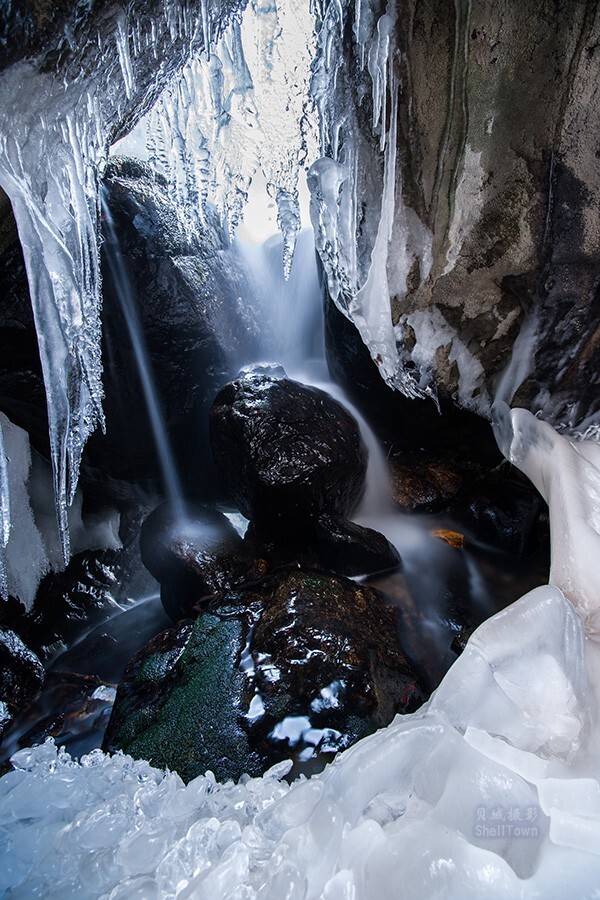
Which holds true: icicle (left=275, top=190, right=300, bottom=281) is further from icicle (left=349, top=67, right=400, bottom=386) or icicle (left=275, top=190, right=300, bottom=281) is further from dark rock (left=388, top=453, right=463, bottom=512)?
dark rock (left=388, top=453, right=463, bottom=512)

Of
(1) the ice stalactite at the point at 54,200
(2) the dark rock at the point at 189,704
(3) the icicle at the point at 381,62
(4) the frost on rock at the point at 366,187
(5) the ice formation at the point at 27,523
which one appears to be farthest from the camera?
(5) the ice formation at the point at 27,523

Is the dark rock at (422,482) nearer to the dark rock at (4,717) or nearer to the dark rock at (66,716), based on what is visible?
the dark rock at (66,716)

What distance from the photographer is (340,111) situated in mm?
3416

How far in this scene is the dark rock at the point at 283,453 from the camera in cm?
471

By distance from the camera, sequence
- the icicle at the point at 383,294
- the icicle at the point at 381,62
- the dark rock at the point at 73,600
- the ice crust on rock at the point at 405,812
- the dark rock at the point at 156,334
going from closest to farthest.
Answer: the ice crust on rock at the point at 405,812 < the icicle at the point at 381,62 < the icicle at the point at 383,294 < the dark rock at the point at 73,600 < the dark rock at the point at 156,334

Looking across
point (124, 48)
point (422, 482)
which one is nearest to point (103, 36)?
point (124, 48)

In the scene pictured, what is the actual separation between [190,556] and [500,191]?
409 cm

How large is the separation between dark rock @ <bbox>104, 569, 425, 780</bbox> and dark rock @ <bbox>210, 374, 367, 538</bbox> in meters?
1.14

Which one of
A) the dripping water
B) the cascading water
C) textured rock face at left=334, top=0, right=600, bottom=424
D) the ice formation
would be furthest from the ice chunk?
the ice formation

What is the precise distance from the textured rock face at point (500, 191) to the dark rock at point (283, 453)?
4.76 ft

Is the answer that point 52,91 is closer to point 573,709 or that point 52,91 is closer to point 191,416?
point 573,709

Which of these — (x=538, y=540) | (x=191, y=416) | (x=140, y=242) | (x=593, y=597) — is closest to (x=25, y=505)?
(x=191, y=416)

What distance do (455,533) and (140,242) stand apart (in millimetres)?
4983

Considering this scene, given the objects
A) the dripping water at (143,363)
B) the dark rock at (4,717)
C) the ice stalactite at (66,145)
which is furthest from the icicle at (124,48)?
the dark rock at (4,717)
